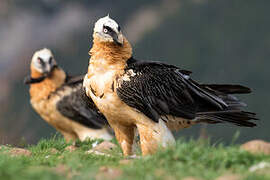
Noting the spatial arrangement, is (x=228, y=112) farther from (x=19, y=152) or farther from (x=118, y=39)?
(x=19, y=152)

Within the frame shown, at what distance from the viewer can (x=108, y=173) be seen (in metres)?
4.42

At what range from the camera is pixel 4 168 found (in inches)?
171

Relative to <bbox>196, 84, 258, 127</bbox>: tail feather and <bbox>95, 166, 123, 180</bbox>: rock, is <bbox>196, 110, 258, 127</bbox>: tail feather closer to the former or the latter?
<bbox>196, 84, 258, 127</bbox>: tail feather

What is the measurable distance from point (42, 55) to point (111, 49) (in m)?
6.11

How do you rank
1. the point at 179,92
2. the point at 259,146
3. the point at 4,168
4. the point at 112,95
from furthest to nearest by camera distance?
the point at 179,92 → the point at 112,95 → the point at 259,146 → the point at 4,168

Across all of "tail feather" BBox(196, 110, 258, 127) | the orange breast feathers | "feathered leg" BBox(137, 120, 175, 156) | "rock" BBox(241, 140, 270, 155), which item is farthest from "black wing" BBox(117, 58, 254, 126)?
the orange breast feathers

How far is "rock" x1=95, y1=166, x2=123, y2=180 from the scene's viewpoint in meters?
4.21

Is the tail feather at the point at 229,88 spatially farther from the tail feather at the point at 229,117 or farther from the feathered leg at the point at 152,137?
the feathered leg at the point at 152,137

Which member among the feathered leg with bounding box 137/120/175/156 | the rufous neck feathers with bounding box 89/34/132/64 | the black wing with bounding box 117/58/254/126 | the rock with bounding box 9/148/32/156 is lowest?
the rock with bounding box 9/148/32/156

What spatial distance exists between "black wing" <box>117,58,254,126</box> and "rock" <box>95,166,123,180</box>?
170 cm

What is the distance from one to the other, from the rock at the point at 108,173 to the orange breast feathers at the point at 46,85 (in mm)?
7488

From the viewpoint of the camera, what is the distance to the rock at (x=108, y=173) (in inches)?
166

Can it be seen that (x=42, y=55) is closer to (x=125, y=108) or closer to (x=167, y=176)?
(x=125, y=108)

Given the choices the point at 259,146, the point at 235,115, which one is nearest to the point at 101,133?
the point at 235,115
